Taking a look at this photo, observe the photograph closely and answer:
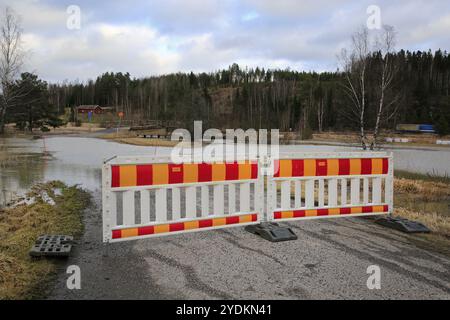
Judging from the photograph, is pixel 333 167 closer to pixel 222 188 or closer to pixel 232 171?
pixel 232 171

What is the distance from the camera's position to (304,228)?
6508 millimetres

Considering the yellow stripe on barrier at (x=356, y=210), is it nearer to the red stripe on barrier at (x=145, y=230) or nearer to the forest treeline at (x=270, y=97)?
the red stripe on barrier at (x=145, y=230)

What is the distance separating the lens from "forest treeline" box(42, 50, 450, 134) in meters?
57.6

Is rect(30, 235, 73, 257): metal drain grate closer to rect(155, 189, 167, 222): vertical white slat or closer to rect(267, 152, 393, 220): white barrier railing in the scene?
rect(155, 189, 167, 222): vertical white slat

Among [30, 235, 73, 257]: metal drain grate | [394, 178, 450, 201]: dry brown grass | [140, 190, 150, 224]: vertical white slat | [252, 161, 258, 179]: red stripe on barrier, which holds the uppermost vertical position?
[252, 161, 258, 179]: red stripe on barrier

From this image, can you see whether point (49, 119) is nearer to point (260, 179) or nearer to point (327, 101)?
point (327, 101)

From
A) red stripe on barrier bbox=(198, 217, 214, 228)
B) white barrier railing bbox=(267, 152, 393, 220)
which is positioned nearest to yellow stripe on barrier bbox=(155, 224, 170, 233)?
red stripe on barrier bbox=(198, 217, 214, 228)

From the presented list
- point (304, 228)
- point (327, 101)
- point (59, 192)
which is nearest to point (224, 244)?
point (304, 228)

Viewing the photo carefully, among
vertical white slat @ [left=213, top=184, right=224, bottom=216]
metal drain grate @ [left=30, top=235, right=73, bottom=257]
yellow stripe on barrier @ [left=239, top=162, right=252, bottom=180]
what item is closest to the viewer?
metal drain grate @ [left=30, top=235, right=73, bottom=257]

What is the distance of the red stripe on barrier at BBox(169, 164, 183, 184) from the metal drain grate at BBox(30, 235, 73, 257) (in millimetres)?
1629

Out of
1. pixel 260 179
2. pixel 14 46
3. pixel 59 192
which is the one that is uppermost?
pixel 14 46

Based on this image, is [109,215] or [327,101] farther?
[327,101]
